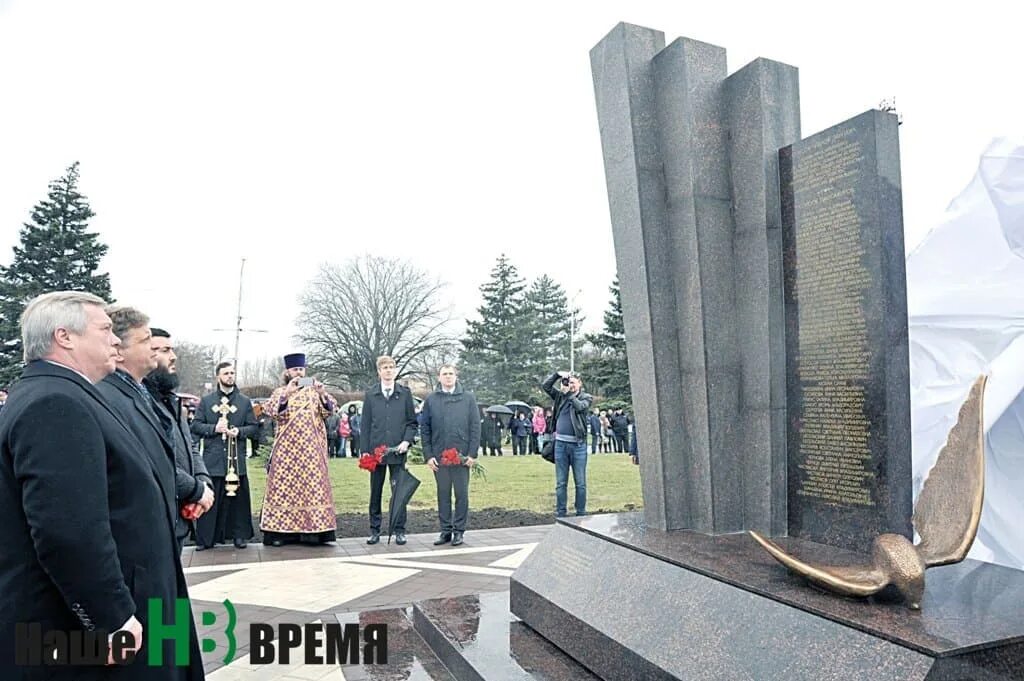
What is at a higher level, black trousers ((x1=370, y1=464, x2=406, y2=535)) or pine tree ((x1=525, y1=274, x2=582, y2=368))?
pine tree ((x1=525, y1=274, x2=582, y2=368))

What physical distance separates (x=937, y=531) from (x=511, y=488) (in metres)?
11.7

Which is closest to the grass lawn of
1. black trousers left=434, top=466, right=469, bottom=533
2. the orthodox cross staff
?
black trousers left=434, top=466, right=469, bottom=533

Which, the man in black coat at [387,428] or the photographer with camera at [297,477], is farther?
the man in black coat at [387,428]

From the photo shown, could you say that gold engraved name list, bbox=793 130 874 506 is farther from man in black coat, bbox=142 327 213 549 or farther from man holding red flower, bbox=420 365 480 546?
man holding red flower, bbox=420 365 480 546

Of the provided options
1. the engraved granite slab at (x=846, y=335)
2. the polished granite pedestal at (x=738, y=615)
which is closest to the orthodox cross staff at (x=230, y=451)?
the polished granite pedestal at (x=738, y=615)

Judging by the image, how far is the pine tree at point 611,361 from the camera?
33.2 meters

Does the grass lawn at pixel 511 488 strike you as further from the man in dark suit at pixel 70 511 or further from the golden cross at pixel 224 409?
the man in dark suit at pixel 70 511

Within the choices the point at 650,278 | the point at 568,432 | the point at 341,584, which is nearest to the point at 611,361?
the point at 568,432

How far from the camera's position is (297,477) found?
837 cm

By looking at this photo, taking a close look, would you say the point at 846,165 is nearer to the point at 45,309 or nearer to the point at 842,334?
the point at 842,334

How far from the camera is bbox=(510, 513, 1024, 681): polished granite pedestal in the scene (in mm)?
2439

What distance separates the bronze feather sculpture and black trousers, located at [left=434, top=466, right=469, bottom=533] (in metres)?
5.61

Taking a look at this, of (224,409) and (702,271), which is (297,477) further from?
(702,271)

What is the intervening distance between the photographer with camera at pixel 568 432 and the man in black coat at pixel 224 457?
3566mm
